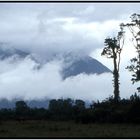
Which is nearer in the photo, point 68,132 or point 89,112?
point 68,132

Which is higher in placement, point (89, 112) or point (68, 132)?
point (89, 112)

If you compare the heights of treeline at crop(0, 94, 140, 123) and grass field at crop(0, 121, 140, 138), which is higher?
treeline at crop(0, 94, 140, 123)

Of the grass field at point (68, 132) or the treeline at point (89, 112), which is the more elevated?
→ the treeline at point (89, 112)

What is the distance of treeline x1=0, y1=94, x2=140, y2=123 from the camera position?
39.1m

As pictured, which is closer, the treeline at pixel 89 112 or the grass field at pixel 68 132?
the grass field at pixel 68 132

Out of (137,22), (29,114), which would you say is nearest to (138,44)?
(137,22)

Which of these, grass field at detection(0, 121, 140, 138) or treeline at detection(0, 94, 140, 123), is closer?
grass field at detection(0, 121, 140, 138)

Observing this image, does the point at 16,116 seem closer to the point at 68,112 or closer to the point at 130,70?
the point at 68,112

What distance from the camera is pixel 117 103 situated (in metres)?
44.7

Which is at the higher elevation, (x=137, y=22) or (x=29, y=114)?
(x=137, y=22)

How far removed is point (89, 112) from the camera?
4106cm

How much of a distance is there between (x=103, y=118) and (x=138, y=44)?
52.8 feet

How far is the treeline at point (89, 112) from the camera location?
128 ft

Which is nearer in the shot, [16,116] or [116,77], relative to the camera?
[16,116]
